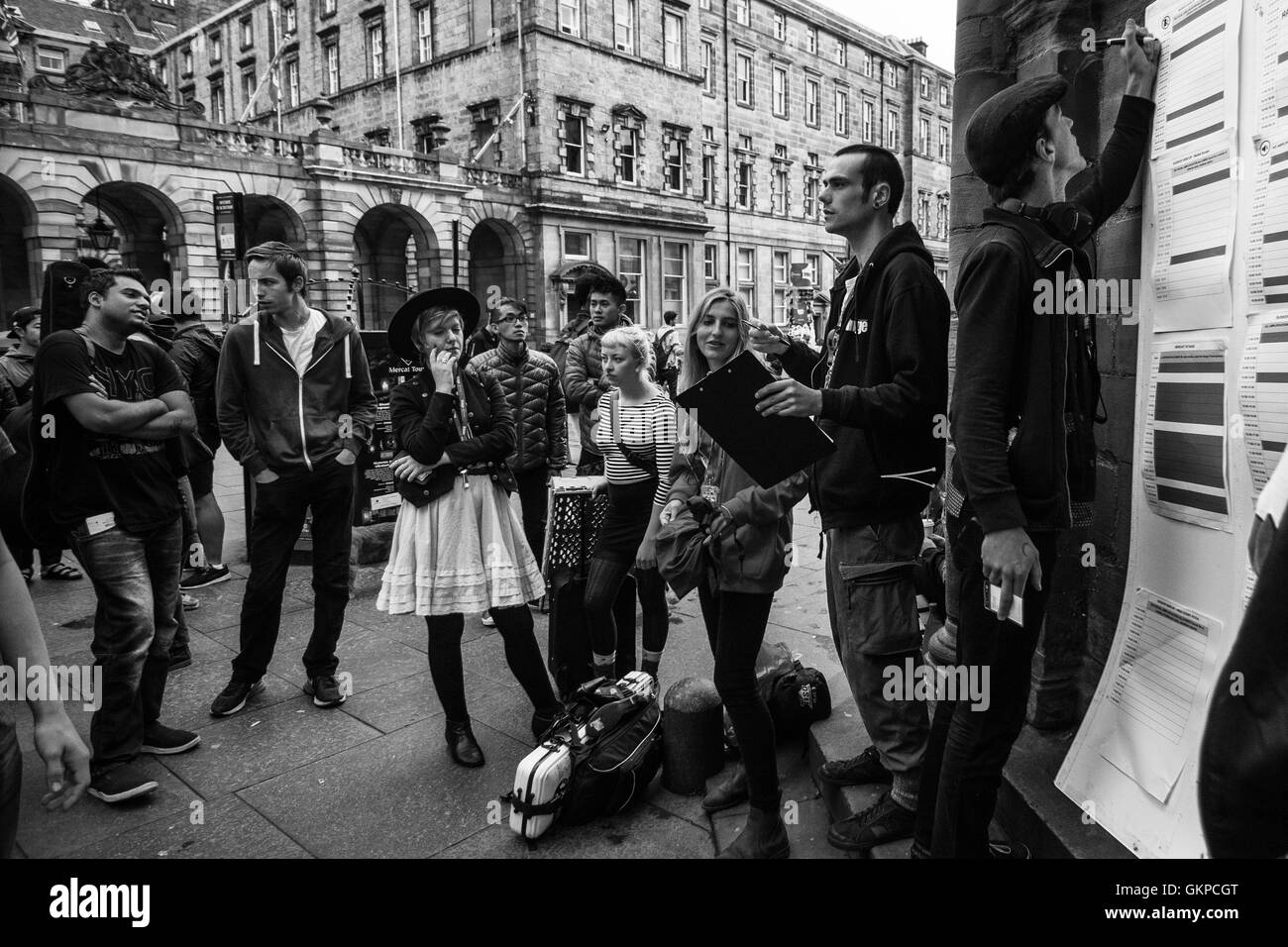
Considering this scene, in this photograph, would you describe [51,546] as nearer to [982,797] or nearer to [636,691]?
[636,691]

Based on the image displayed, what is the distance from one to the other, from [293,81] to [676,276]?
20893 mm

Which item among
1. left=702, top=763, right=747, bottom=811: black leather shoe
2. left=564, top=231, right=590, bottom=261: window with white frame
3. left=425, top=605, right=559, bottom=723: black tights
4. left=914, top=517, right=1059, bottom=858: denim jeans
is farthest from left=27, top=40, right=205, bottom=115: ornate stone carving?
left=914, top=517, right=1059, bottom=858: denim jeans

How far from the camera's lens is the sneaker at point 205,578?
681 centimetres

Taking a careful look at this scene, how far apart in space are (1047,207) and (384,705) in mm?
3898

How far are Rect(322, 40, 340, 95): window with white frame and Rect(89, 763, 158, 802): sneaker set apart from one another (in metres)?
41.3

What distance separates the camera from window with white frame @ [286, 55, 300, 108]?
40.9 m

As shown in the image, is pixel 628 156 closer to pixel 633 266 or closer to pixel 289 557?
pixel 633 266

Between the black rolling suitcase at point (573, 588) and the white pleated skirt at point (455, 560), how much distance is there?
467 millimetres

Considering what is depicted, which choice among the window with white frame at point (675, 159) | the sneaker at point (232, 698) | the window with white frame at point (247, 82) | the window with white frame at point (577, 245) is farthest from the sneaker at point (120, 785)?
the window with white frame at point (247, 82)

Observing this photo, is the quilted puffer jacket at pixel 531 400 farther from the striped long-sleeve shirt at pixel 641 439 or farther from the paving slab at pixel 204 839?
the paving slab at pixel 204 839

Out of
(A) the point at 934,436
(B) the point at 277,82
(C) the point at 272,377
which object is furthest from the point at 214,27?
(A) the point at 934,436

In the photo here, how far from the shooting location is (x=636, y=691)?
3.80 metres

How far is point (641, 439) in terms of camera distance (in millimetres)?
4461

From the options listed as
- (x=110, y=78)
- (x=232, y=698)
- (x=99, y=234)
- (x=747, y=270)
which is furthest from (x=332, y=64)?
(x=232, y=698)
